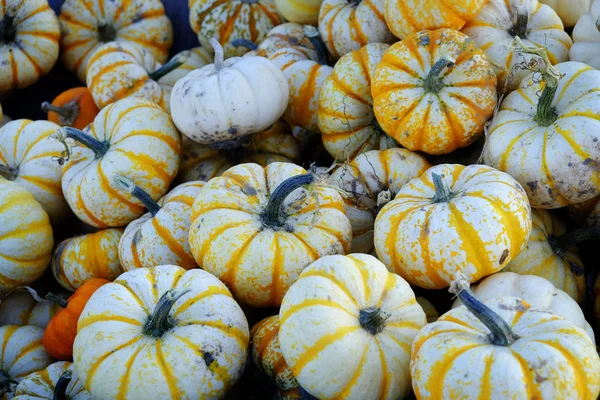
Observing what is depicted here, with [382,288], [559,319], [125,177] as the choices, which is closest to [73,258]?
[125,177]

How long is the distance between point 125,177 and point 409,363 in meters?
1.45

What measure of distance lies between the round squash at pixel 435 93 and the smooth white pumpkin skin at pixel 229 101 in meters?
0.48

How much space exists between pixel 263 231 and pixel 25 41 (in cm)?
227

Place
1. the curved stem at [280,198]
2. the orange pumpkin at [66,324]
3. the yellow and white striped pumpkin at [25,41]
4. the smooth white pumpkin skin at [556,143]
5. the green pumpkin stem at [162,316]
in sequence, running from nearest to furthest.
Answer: the green pumpkin stem at [162,316] → the curved stem at [280,198] → the smooth white pumpkin skin at [556,143] → the orange pumpkin at [66,324] → the yellow and white striped pumpkin at [25,41]

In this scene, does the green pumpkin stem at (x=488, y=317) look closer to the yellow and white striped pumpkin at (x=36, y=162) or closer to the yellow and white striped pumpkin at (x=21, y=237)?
the yellow and white striped pumpkin at (x=21, y=237)

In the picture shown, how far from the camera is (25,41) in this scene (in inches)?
151

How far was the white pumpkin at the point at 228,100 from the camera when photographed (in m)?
2.79

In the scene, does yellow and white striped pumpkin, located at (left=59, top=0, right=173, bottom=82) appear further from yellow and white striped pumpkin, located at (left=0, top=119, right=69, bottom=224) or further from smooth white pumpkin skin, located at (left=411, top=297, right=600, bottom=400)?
smooth white pumpkin skin, located at (left=411, top=297, right=600, bottom=400)

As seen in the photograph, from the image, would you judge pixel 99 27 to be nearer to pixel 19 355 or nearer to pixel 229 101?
pixel 229 101

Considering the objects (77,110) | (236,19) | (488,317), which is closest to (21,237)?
(77,110)

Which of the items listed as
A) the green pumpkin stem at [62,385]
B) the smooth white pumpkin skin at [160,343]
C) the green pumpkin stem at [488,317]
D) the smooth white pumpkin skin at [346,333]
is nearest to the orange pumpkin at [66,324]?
the green pumpkin stem at [62,385]

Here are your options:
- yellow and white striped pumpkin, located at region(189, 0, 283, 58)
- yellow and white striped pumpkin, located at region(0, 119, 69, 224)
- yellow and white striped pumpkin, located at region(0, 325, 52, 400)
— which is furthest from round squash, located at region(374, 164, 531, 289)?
yellow and white striped pumpkin, located at region(189, 0, 283, 58)

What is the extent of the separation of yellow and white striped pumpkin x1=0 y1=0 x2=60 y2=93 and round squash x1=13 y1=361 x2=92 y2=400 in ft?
6.36

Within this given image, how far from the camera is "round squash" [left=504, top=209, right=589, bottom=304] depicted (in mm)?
2537
